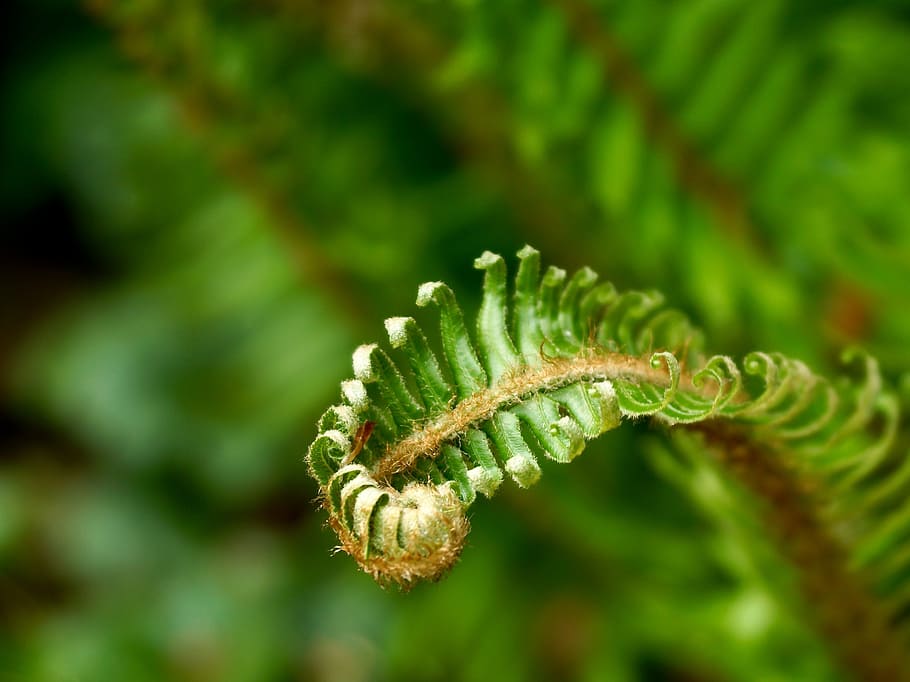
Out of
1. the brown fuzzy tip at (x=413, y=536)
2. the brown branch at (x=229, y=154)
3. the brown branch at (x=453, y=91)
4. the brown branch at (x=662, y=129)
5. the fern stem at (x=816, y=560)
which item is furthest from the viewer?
the brown branch at (x=453, y=91)

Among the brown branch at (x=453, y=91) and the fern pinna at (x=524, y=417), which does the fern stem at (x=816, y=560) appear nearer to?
the fern pinna at (x=524, y=417)

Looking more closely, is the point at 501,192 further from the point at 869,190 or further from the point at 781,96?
the point at 869,190

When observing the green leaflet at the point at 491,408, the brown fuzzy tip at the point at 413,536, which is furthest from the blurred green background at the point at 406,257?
the brown fuzzy tip at the point at 413,536

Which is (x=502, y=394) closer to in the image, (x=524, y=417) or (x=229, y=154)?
(x=524, y=417)

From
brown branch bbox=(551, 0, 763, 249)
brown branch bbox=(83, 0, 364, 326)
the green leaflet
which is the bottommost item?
the green leaflet

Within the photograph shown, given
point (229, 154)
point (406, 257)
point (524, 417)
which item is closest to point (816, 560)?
point (524, 417)

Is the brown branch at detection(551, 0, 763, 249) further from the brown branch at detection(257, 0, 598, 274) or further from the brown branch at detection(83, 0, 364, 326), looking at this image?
the brown branch at detection(83, 0, 364, 326)

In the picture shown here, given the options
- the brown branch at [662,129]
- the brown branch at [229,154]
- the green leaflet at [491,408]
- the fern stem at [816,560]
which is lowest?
the fern stem at [816,560]

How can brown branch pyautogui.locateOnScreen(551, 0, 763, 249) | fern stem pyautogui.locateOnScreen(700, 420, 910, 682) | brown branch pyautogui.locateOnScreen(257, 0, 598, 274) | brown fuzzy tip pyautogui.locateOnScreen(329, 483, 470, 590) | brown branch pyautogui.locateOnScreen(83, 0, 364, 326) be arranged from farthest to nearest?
1. brown branch pyautogui.locateOnScreen(257, 0, 598, 274)
2. brown branch pyautogui.locateOnScreen(551, 0, 763, 249)
3. brown branch pyautogui.locateOnScreen(83, 0, 364, 326)
4. fern stem pyautogui.locateOnScreen(700, 420, 910, 682)
5. brown fuzzy tip pyautogui.locateOnScreen(329, 483, 470, 590)

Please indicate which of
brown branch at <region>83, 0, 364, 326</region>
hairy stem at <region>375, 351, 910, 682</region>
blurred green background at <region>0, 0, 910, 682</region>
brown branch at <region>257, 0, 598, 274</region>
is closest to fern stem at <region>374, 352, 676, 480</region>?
hairy stem at <region>375, 351, 910, 682</region>
